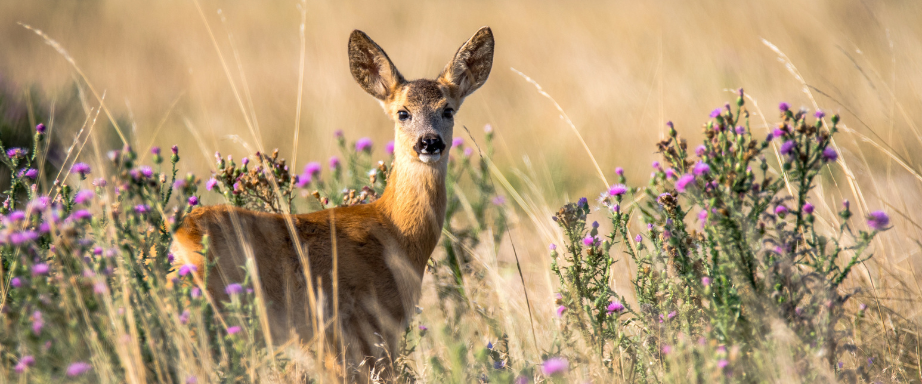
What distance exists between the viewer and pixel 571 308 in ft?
12.0

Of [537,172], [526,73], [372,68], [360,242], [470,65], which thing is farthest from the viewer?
[526,73]

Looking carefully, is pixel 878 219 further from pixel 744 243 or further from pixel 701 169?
pixel 701 169

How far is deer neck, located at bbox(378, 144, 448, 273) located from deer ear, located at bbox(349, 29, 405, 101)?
1.99 feet

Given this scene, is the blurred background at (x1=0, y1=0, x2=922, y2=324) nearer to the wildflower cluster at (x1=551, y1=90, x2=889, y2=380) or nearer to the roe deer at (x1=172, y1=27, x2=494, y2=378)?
the roe deer at (x1=172, y1=27, x2=494, y2=378)

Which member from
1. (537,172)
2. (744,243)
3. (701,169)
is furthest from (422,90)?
(537,172)

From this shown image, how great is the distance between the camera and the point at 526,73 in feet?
40.8

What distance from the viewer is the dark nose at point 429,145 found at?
4.42 m

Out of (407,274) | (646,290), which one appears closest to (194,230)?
(407,274)

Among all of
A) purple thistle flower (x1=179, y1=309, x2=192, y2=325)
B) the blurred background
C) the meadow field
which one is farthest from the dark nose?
purple thistle flower (x1=179, y1=309, x2=192, y2=325)

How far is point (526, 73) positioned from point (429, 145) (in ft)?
27.2

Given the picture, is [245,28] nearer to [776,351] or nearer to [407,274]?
[407,274]

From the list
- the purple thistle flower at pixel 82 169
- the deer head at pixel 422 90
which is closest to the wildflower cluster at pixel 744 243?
the deer head at pixel 422 90

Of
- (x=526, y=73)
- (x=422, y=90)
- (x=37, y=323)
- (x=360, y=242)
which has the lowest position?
(x=37, y=323)

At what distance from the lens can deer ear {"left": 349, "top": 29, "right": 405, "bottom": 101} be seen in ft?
15.9
